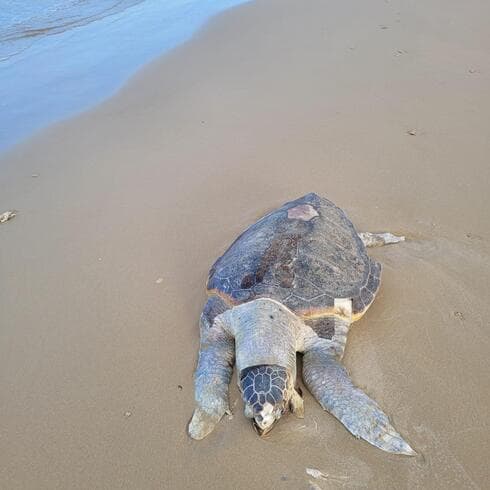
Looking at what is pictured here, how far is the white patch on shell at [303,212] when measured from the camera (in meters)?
2.47

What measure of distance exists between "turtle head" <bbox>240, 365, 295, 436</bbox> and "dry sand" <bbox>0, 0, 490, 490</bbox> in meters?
0.12

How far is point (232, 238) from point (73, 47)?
476 cm

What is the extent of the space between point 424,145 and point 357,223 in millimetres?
1157

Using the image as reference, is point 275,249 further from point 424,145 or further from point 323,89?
point 323,89

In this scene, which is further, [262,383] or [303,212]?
[303,212]

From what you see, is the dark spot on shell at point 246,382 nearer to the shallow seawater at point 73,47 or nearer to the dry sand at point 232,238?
the dry sand at point 232,238

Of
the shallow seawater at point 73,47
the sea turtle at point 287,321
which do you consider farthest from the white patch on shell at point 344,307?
the shallow seawater at point 73,47

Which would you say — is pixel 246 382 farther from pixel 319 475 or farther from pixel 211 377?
pixel 319 475

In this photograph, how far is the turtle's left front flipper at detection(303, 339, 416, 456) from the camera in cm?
175

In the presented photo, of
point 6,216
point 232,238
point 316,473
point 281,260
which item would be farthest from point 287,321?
point 6,216

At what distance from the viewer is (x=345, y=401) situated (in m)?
1.86

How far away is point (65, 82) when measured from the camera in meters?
5.16

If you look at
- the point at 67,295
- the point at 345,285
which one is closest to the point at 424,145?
the point at 345,285

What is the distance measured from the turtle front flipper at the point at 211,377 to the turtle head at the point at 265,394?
174mm
